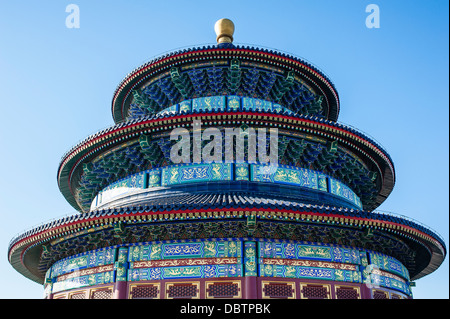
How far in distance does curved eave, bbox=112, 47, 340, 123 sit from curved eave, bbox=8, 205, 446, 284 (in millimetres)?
8336

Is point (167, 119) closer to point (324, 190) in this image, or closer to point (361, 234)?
point (324, 190)

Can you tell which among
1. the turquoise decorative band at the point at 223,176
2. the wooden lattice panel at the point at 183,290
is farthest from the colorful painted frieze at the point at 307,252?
the turquoise decorative band at the point at 223,176

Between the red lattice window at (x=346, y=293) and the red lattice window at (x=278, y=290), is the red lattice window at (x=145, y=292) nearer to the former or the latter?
the red lattice window at (x=278, y=290)

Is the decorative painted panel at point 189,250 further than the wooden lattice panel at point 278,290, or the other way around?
the decorative painted panel at point 189,250

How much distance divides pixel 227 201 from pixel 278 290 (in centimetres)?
296

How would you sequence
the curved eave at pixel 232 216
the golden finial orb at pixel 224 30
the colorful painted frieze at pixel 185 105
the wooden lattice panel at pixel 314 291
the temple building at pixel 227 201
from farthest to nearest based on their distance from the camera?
the golden finial orb at pixel 224 30 → the colorful painted frieze at pixel 185 105 → the wooden lattice panel at pixel 314 291 → the temple building at pixel 227 201 → the curved eave at pixel 232 216

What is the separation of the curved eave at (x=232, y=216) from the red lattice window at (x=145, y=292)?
196 centimetres

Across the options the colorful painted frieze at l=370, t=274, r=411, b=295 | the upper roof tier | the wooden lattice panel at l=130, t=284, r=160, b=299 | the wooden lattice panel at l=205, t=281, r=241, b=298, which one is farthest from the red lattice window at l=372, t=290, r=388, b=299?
the upper roof tier

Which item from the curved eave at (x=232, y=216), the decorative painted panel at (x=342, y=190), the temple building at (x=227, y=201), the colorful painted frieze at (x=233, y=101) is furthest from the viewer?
the colorful painted frieze at (x=233, y=101)

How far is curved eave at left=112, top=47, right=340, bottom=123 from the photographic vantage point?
719 inches

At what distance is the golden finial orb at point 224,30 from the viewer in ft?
70.1

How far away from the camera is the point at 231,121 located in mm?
15117

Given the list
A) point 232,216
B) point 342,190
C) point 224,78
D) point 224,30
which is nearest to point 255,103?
point 224,78
